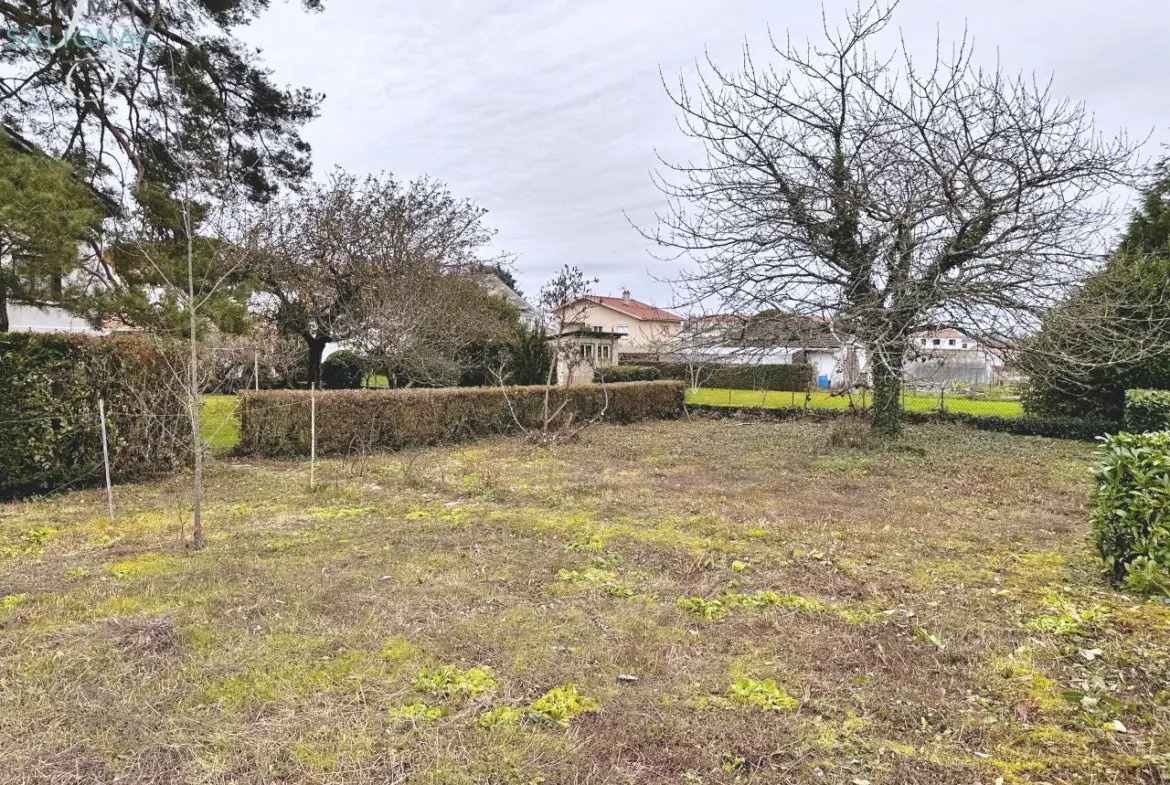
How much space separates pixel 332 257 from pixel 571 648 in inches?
583

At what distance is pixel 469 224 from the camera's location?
1916 centimetres

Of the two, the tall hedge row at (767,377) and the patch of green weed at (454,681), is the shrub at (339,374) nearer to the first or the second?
the tall hedge row at (767,377)

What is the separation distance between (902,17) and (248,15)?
998 centimetres

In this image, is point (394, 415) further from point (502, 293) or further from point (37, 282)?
point (502, 293)

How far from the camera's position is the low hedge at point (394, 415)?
9.20 meters

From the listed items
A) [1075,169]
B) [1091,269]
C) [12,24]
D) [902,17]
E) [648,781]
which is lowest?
[648,781]

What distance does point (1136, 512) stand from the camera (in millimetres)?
3660

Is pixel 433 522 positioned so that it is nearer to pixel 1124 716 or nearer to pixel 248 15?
pixel 1124 716

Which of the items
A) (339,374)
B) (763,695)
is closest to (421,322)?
(339,374)

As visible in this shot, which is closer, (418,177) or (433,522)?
(433,522)

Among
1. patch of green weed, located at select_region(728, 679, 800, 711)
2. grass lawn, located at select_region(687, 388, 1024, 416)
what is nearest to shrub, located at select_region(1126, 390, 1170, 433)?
grass lawn, located at select_region(687, 388, 1024, 416)

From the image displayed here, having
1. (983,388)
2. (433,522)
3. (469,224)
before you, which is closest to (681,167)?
(433,522)

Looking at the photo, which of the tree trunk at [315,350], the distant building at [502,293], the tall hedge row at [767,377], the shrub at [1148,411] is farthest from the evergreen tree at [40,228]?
the tall hedge row at [767,377]

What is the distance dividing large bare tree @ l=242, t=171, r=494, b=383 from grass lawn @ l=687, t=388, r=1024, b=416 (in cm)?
933
